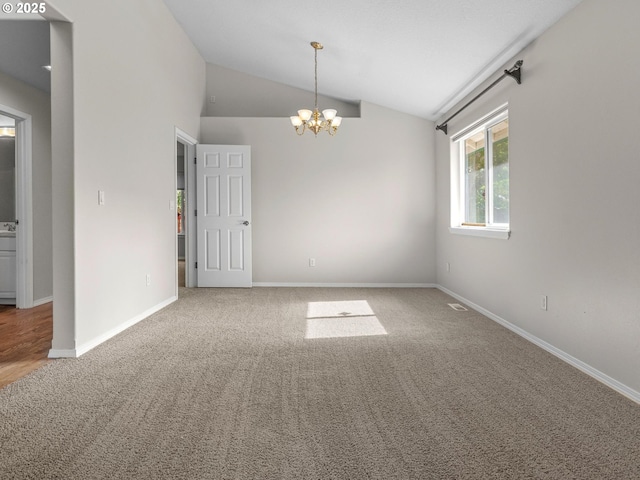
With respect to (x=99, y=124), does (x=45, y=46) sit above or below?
above

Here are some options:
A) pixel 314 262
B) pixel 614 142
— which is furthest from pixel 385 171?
pixel 614 142

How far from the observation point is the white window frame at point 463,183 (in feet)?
12.9

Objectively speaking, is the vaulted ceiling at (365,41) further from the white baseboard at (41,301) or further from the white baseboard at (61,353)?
the white baseboard at (61,353)

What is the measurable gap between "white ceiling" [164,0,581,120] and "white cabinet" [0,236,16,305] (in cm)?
323

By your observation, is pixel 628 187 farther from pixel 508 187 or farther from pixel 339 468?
pixel 339 468

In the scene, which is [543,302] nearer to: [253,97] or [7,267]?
[253,97]

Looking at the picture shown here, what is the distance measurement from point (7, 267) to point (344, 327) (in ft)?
12.8

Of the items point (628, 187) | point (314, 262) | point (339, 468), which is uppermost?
point (628, 187)

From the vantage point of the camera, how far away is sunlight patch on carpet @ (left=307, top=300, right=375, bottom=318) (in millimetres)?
4227

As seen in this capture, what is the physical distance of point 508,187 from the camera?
3.86m

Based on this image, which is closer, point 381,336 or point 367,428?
point 367,428

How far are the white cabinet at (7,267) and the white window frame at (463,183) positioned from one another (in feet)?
17.0

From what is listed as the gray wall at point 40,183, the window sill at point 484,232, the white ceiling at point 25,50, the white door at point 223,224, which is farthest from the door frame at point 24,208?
the window sill at point 484,232

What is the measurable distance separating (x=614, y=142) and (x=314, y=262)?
4193 millimetres
